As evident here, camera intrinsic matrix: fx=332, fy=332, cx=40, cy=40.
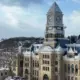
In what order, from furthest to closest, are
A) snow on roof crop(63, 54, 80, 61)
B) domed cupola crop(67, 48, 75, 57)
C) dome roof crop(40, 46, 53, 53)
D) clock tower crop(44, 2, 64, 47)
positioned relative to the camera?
clock tower crop(44, 2, 64, 47) → dome roof crop(40, 46, 53, 53) → domed cupola crop(67, 48, 75, 57) → snow on roof crop(63, 54, 80, 61)

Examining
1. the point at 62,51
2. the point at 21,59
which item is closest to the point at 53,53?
the point at 62,51

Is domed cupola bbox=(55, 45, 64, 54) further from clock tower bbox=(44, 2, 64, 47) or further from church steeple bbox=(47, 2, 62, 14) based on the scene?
church steeple bbox=(47, 2, 62, 14)

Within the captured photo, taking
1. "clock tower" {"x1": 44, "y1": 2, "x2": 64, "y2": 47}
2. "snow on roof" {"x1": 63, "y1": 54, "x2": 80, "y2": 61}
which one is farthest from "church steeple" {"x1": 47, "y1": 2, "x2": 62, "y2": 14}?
"snow on roof" {"x1": 63, "y1": 54, "x2": 80, "y2": 61}

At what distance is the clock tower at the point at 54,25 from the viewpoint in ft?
169

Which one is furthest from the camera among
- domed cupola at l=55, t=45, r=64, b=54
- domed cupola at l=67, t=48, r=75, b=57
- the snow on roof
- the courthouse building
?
domed cupola at l=55, t=45, r=64, b=54

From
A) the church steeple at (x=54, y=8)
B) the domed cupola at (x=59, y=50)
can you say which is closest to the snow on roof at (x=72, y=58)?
the domed cupola at (x=59, y=50)

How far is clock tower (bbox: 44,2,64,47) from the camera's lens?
51438 millimetres

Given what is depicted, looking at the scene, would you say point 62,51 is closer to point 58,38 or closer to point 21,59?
point 58,38

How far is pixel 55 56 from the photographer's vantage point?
165 feet

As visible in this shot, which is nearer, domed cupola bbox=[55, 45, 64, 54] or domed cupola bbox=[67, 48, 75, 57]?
domed cupola bbox=[67, 48, 75, 57]

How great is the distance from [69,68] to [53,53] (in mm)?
3300

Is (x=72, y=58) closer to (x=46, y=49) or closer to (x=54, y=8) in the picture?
(x=46, y=49)

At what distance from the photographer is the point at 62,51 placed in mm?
50062

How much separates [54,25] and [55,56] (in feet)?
15.9
